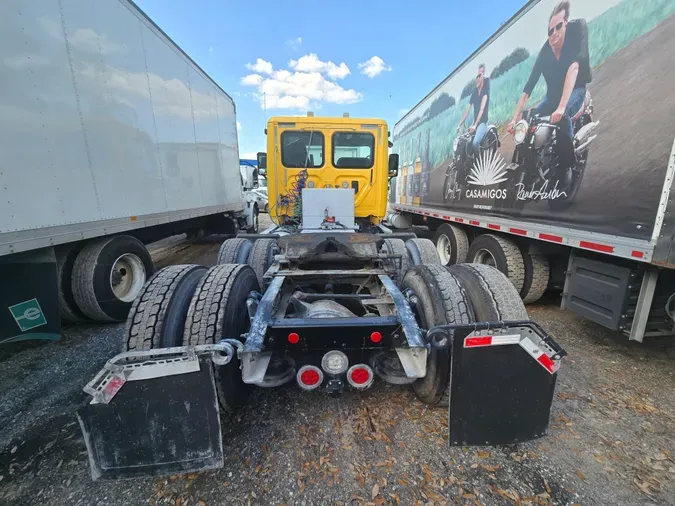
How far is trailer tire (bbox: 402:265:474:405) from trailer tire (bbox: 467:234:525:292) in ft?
7.85

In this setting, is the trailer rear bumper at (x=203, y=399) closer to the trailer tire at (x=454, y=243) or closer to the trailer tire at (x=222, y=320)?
the trailer tire at (x=222, y=320)

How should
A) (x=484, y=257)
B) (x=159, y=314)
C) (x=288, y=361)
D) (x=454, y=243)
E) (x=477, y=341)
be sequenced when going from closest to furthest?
(x=477, y=341) < (x=288, y=361) < (x=159, y=314) < (x=484, y=257) < (x=454, y=243)

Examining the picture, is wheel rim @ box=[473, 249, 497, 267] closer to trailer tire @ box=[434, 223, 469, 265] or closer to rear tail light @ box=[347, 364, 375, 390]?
trailer tire @ box=[434, 223, 469, 265]

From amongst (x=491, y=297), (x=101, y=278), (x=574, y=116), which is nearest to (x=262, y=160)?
(x=101, y=278)

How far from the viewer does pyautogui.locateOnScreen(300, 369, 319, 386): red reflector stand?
183 cm

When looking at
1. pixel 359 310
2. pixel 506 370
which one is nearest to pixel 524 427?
pixel 506 370

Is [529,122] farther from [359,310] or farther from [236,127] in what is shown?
[236,127]

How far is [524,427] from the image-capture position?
1883 mm

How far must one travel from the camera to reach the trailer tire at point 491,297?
2.19m

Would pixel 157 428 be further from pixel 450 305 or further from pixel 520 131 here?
pixel 520 131

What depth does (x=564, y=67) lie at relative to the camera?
329 centimetres

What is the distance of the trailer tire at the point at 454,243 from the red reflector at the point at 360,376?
473 centimetres

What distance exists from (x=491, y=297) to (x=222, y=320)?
1948 mm

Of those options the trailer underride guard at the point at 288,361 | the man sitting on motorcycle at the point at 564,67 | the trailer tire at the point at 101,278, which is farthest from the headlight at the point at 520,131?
the trailer tire at the point at 101,278
